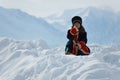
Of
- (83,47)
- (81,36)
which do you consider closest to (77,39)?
(81,36)

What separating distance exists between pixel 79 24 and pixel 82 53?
0.59 metres

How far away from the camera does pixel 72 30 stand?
10.2m

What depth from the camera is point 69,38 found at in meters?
10.2

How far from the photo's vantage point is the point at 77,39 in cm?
1021

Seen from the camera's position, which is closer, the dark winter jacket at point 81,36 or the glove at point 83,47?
the dark winter jacket at point 81,36

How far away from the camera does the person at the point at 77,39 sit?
1016 centimetres

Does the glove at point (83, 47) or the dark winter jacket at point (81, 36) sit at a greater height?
the dark winter jacket at point (81, 36)

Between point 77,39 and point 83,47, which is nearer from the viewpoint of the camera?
point 77,39

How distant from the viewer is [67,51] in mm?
10359

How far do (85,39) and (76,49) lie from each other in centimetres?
31

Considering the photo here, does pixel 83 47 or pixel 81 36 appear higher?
pixel 81 36

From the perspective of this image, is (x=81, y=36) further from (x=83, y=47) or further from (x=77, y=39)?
(x=83, y=47)

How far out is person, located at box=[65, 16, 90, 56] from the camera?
10.2 meters

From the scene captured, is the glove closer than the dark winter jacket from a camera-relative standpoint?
No
